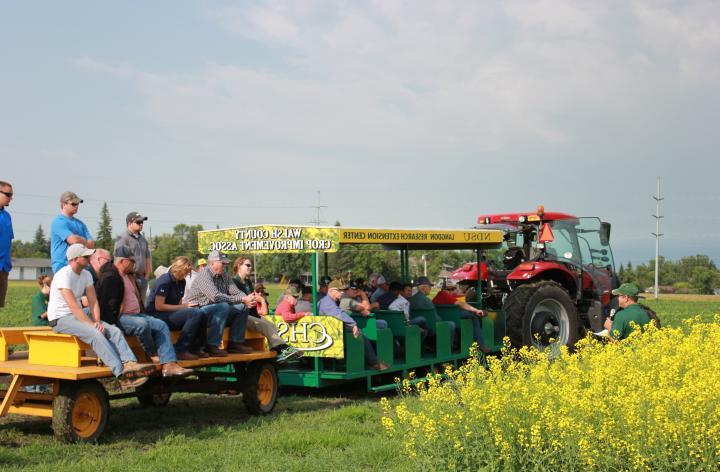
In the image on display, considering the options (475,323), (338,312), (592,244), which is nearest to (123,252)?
Result: (338,312)

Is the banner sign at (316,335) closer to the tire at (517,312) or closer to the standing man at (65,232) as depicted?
the standing man at (65,232)

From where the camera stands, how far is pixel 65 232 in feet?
29.5

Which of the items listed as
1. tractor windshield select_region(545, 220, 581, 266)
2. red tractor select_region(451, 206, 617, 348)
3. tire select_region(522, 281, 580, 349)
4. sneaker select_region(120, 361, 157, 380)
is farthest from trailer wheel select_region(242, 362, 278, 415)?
tractor windshield select_region(545, 220, 581, 266)

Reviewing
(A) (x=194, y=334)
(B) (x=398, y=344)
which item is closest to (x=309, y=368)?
(B) (x=398, y=344)

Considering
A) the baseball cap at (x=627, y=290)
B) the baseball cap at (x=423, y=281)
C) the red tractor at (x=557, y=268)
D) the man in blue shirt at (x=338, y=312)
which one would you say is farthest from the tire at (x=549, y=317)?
the man in blue shirt at (x=338, y=312)

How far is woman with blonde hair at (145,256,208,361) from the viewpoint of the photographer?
9.05 metres

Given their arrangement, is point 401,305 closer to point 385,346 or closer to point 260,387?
point 385,346

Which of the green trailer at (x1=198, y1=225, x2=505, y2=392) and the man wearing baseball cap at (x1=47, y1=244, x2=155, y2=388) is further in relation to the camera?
the green trailer at (x1=198, y1=225, x2=505, y2=392)

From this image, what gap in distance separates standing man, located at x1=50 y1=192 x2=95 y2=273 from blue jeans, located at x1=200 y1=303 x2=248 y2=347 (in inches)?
57.0

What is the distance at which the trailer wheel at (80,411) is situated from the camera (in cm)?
761

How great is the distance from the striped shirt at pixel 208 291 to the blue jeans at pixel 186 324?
0.94 ft

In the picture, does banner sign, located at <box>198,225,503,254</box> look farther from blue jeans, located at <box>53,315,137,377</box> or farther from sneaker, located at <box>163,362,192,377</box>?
blue jeans, located at <box>53,315,137,377</box>

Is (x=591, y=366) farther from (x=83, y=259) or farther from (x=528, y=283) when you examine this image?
(x=528, y=283)

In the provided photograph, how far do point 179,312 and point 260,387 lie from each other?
1.42 metres
